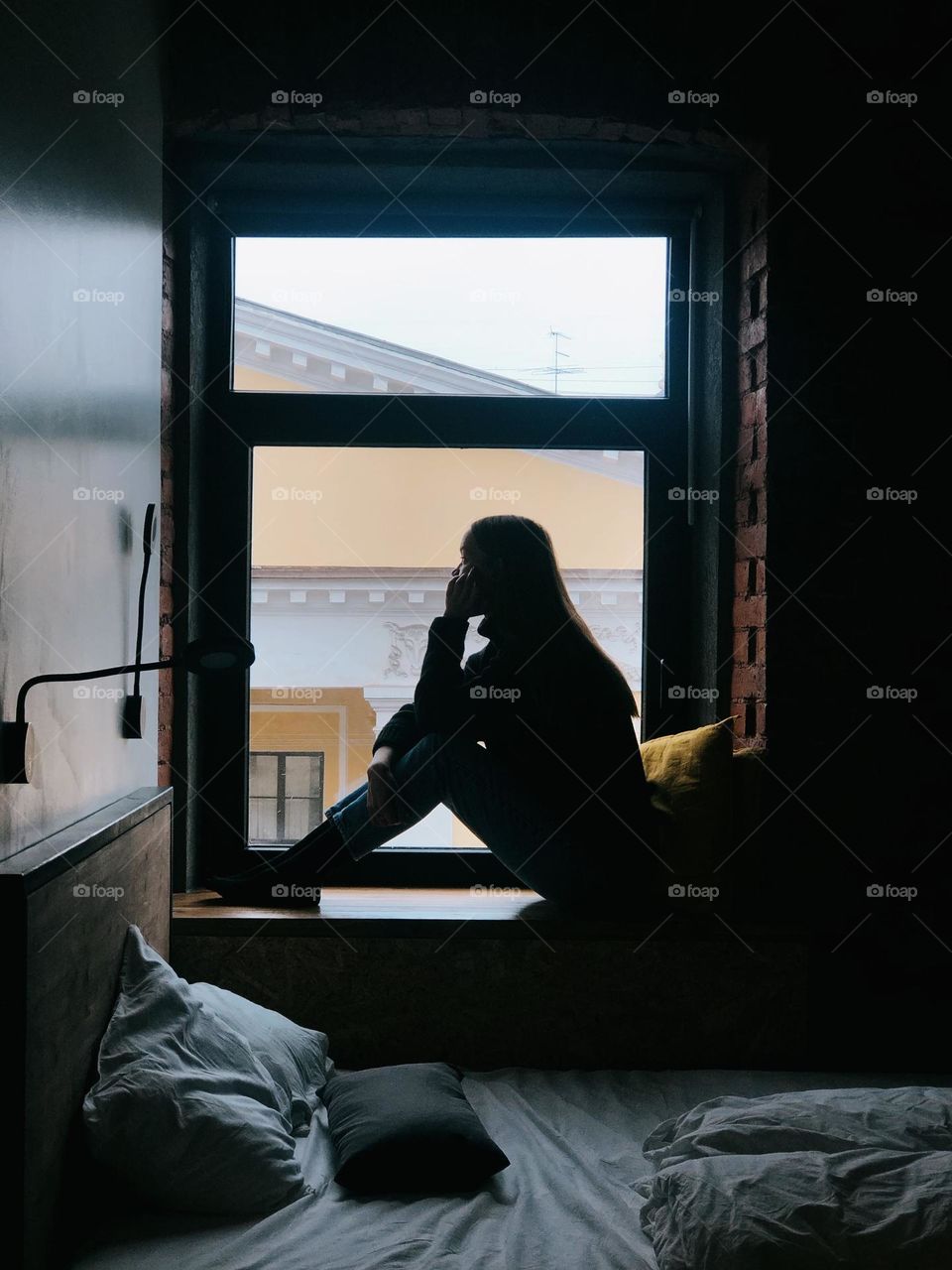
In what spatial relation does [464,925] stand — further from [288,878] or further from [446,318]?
[446,318]

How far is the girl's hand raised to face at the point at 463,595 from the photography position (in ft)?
8.48

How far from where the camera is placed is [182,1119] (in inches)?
56.3

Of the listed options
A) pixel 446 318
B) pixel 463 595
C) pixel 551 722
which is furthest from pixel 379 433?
pixel 551 722

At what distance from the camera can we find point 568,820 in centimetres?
237

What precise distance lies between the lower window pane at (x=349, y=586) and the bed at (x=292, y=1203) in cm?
109

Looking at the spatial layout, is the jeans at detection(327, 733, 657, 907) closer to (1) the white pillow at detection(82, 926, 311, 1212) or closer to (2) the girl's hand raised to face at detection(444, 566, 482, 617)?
(2) the girl's hand raised to face at detection(444, 566, 482, 617)

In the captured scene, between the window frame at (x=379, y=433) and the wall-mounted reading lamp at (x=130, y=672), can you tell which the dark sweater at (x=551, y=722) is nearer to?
the window frame at (x=379, y=433)

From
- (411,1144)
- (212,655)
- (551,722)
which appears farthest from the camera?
(551,722)

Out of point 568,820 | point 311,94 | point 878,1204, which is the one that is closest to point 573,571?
point 568,820

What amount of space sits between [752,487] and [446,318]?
91cm

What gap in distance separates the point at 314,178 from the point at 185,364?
1.93 feet

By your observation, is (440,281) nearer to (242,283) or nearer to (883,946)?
(242,283)

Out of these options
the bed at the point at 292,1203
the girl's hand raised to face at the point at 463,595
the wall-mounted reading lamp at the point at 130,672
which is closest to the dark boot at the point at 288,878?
the wall-mounted reading lamp at the point at 130,672

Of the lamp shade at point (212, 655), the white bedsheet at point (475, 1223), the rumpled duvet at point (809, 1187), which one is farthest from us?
the lamp shade at point (212, 655)
